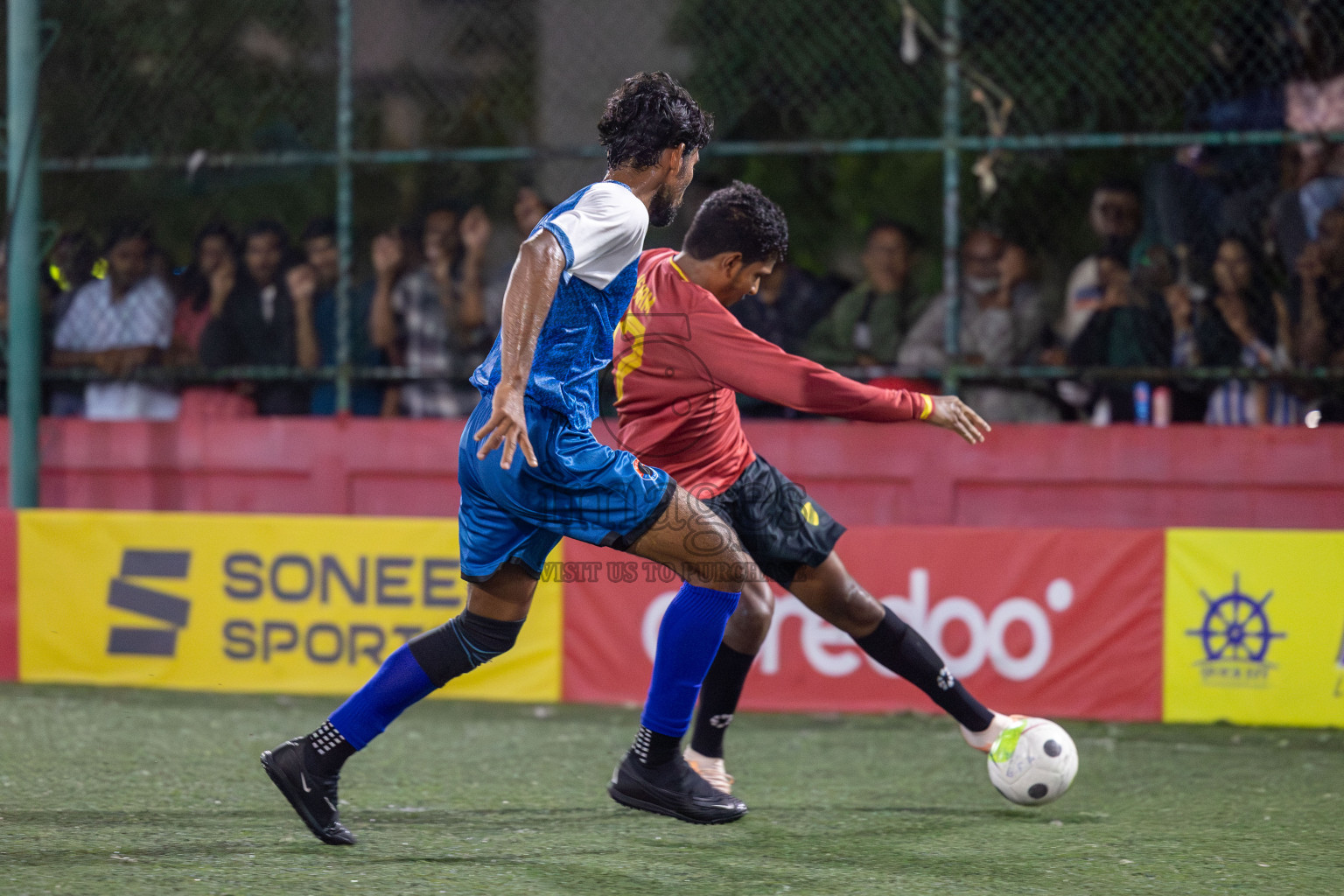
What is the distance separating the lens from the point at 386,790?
4598 mm

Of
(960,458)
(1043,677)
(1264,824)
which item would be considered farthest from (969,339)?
(1264,824)

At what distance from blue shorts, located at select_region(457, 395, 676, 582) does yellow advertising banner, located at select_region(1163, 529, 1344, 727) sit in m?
3.17

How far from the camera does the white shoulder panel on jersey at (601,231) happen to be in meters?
3.33

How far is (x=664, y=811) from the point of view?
4.15m

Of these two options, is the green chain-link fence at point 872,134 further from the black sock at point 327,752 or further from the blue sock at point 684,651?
the black sock at point 327,752

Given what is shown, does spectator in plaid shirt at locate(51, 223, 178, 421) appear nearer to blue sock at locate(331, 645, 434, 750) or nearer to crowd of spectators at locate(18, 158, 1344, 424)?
crowd of spectators at locate(18, 158, 1344, 424)

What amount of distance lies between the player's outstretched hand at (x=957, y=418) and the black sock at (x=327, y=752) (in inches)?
65.6

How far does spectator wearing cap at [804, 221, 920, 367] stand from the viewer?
23.5ft

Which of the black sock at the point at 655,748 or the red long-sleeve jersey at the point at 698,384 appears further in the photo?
the black sock at the point at 655,748

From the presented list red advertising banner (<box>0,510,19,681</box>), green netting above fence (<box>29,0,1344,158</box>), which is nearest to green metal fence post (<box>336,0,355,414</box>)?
green netting above fence (<box>29,0,1344,158</box>)

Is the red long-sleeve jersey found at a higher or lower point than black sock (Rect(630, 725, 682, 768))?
higher

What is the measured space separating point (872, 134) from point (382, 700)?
5.28m

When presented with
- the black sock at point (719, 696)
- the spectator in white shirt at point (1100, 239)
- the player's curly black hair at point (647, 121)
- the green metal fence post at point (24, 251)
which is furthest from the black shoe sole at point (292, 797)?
the green metal fence post at point (24, 251)

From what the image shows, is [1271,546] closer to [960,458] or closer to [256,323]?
[960,458]
